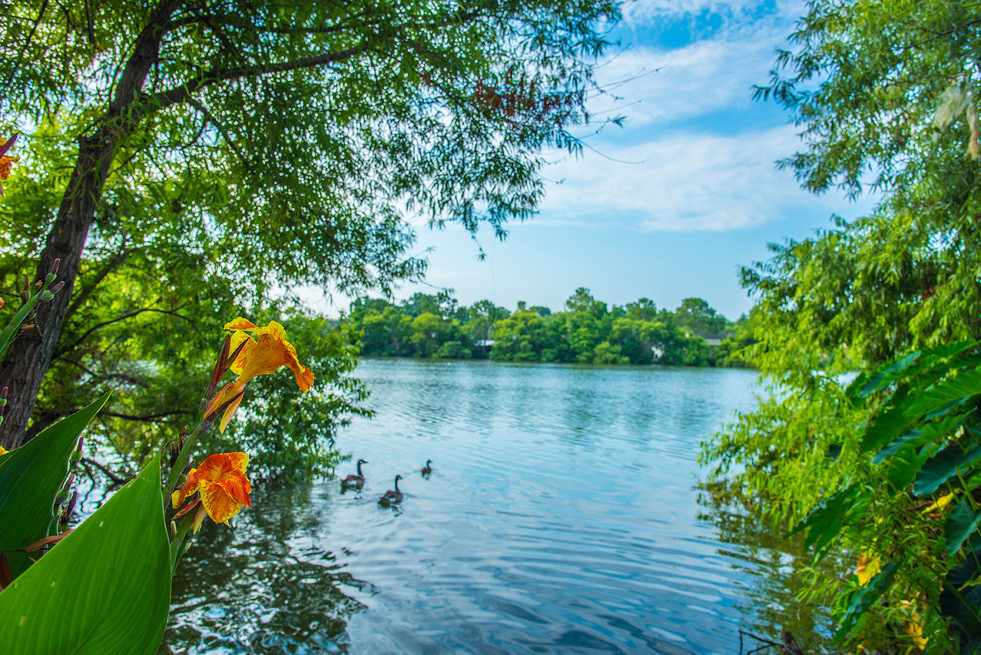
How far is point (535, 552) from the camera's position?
551 centimetres

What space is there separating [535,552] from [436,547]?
986 millimetres

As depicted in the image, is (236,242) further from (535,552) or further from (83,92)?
(535,552)

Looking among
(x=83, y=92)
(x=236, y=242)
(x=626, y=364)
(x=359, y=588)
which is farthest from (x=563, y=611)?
(x=626, y=364)

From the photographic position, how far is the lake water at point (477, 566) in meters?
3.76

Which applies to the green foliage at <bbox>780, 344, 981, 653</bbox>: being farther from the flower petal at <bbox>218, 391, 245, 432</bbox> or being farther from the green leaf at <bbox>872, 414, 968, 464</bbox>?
the flower petal at <bbox>218, 391, 245, 432</bbox>

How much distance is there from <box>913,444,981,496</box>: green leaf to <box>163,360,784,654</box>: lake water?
223cm

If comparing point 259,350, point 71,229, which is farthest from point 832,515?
point 71,229

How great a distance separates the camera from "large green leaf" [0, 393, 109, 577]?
0.56m

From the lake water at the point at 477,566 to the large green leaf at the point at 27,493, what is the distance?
11.3 feet

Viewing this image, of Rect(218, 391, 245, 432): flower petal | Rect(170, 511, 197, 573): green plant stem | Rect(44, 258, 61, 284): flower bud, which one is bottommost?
Rect(170, 511, 197, 573): green plant stem

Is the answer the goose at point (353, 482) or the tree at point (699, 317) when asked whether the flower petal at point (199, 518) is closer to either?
the goose at point (353, 482)

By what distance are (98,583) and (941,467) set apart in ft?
8.48

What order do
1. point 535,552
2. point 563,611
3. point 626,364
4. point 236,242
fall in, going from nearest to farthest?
point 563,611 → point 236,242 → point 535,552 → point 626,364

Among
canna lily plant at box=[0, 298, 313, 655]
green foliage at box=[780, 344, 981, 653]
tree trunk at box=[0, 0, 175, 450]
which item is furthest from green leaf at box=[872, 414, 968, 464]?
tree trunk at box=[0, 0, 175, 450]
